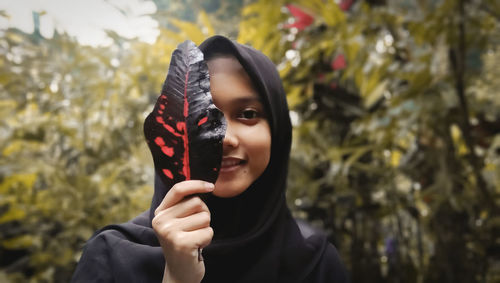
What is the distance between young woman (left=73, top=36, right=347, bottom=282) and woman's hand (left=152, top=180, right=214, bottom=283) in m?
0.08

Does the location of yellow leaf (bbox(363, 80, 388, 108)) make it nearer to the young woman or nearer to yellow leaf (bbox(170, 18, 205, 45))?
the young woman

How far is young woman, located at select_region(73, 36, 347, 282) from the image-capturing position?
0.55 metres

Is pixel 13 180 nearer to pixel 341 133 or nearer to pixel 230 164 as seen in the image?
pixel 230 164

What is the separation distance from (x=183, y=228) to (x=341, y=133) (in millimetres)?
1234

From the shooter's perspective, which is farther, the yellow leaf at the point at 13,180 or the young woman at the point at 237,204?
the yellow leaf at the point at 13,180

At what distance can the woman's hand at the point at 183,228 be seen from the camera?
0.42 m

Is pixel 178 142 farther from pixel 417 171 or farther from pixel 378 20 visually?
pixel 417 171

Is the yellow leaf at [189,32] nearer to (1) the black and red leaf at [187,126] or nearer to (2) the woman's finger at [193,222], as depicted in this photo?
(1) the black and red leaf at [187,126]

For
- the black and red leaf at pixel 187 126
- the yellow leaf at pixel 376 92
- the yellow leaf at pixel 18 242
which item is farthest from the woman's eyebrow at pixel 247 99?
the yellow leaf at pixel 18 242

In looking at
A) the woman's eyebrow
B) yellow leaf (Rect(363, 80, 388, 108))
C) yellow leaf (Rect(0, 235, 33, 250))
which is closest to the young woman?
the woman's eyebrow

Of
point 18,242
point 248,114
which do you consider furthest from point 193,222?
point 18,242

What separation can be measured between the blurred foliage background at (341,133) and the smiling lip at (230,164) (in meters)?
0.58

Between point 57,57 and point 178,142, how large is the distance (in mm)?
1181

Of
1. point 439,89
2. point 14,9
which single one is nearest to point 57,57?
point 14,9
